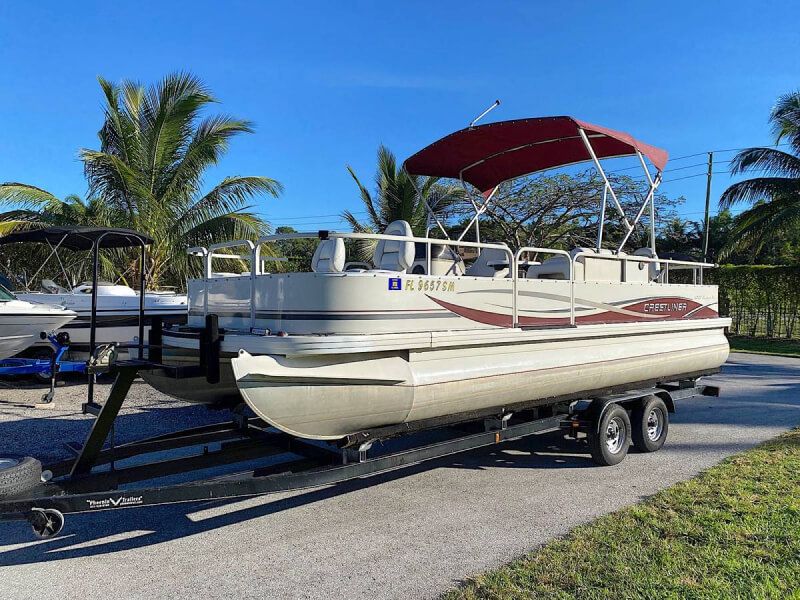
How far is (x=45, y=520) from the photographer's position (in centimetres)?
351

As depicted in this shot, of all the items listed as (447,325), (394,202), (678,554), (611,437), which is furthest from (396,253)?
(394,202)

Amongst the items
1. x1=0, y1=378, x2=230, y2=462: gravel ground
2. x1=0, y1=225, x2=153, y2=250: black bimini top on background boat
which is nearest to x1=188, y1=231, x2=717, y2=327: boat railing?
x1=0, y1=378, x2=230, y2=462: gravel ground

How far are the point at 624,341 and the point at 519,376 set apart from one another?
5.71 ft

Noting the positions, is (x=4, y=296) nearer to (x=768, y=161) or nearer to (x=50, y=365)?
(x=50, y=365)

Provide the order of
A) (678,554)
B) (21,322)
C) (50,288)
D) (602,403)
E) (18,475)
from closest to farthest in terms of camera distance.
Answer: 1. (18,475)
2. (678,554)
3. (602,403)
4. (21,322)
5. (50,288)

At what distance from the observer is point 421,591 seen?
3.51m

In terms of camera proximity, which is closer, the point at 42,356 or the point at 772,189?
the point at 42,356

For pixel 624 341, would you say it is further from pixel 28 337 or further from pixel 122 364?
pixel 28 337

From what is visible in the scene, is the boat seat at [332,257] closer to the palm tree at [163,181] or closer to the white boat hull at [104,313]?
the white boat hull at [104,313]

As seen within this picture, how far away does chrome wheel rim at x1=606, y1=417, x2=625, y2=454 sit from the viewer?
6.18 meters

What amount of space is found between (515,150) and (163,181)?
9.83 meters

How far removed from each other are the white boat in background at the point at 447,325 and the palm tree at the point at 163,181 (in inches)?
326

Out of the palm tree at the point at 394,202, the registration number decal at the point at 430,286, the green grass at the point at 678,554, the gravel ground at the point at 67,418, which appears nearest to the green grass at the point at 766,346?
the palm tree at the point at 394,202

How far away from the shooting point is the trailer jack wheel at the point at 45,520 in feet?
11.5
